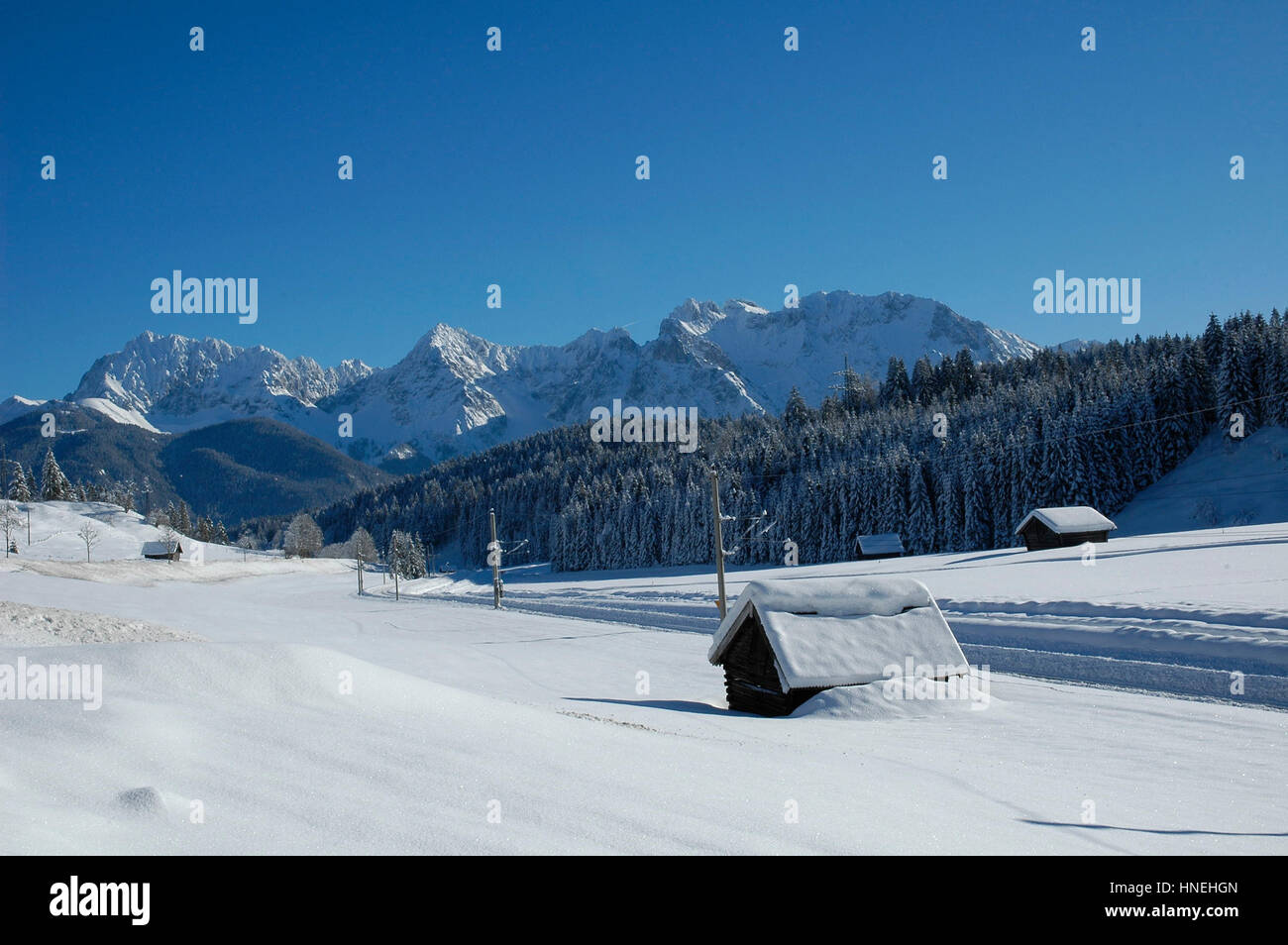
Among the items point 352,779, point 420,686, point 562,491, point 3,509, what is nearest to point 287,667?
point 420,686

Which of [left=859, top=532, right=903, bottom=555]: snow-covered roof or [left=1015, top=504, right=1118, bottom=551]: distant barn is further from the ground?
[left=1015, top=504, right=1118, bottom=551]: distant barn

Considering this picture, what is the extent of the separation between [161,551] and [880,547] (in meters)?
93.2

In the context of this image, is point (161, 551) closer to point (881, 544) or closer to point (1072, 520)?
point (881, 544)

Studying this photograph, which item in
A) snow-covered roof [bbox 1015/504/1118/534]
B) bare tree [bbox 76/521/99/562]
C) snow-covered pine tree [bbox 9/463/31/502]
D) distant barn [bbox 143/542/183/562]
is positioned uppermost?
snow-covered pine tree [bbox 9/463/31/502]

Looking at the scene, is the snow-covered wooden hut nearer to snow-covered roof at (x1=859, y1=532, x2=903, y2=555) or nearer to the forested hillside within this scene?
snow-covered roof at (x1=859, y1=532, x2=903, y2=555)

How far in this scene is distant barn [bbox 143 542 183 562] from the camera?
97375 mm

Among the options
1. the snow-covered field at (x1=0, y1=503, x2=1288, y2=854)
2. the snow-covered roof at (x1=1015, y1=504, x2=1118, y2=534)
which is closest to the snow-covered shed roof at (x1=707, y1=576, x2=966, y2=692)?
the snow-covered field at (x1=0, y1=503, x2=1288, y2=854)

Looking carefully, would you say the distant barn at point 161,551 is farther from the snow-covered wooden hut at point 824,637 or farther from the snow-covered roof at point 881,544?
the snow-covered wooden hut at point 824,637

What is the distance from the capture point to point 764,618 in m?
14.7

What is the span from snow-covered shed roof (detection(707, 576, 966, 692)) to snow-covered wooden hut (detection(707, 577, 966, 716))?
0.06ft

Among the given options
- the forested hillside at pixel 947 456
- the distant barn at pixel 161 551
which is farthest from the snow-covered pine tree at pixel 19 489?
the forested hillside at pixel 947 456

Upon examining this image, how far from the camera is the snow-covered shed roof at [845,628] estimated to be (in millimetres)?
14148
